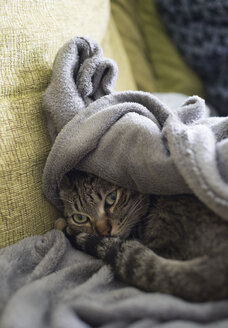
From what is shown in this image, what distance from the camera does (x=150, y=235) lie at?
0.99 m

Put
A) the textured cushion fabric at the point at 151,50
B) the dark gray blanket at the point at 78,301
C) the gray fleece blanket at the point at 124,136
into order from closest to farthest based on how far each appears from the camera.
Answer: the dark gray blanket at the point at 78,301
the gray fleece blanket at the point at 124,136
the textured cushion fabric at the point at 151,50

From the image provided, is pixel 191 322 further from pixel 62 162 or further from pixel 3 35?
pixel 3 35

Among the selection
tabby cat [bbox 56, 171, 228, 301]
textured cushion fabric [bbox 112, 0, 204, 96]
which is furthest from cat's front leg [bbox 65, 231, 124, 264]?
textured cushion fabric [bbox 112, 0, 204, 96]

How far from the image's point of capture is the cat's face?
3.58 feet

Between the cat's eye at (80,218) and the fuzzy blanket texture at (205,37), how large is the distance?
107cm

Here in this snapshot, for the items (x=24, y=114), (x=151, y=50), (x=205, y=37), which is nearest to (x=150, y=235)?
(x=24, y=114)

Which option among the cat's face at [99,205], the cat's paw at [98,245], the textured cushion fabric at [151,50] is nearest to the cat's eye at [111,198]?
the cat's face at [99,205]

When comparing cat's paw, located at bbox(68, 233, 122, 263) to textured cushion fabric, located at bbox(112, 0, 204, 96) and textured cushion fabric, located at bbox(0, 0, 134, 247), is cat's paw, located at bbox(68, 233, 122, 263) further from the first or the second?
textured cushion fabric, located at bbox(112, 0, 204, 96)

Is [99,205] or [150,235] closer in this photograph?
[150,235]

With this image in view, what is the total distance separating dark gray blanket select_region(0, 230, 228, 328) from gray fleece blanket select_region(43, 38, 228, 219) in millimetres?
216

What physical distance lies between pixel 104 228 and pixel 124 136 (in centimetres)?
30

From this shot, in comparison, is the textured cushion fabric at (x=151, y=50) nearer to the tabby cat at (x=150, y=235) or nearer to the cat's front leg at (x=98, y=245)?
the tabby cat at (x=150, y=235)

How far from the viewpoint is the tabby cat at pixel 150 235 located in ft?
2.48

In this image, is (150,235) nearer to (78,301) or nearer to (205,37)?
(78,301)
